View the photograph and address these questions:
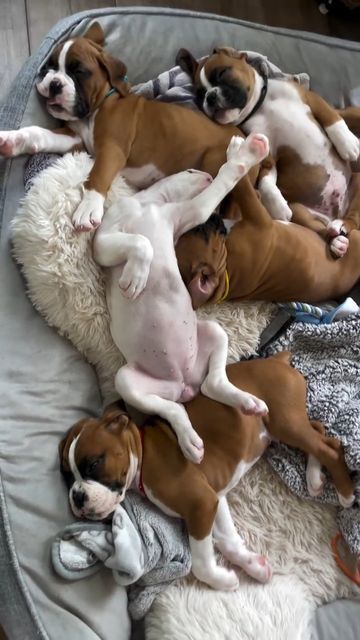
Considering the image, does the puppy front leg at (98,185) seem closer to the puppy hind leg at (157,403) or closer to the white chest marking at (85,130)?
the white chest marking at (85,130)

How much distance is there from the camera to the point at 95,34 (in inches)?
79.0

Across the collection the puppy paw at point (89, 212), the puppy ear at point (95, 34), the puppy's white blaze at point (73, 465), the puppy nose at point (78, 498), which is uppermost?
the puppy ear at point (95, 34)

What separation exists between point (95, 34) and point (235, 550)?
143 centimetres

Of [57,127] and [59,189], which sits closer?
[59,189]

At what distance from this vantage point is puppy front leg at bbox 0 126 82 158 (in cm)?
181

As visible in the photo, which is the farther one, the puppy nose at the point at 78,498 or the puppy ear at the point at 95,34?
the puppy ear at the point at 95,34

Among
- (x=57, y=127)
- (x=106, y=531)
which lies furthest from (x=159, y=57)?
(x=106, y=531)

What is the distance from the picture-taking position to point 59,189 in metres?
1.78

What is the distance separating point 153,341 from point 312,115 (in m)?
0.88

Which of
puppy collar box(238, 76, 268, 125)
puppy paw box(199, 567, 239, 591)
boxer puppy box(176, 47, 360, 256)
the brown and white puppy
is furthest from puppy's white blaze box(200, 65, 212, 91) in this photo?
puppy paw box(199, 567, 239, 591)

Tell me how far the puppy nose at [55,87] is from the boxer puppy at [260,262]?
508mm

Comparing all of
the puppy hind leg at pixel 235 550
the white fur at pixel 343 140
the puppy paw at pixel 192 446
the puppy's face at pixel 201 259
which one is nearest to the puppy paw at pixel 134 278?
the puppy's face at pixel 201 259

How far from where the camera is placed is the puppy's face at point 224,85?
1.97 meters

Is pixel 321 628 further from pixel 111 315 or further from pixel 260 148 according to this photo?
pixel 260 148
